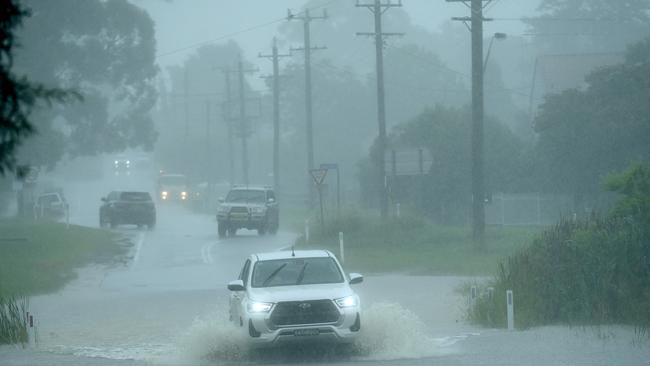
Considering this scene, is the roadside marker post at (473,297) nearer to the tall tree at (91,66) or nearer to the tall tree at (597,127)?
the tall tree at (597,127)

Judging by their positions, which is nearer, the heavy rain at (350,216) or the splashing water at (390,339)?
the splashing water at (390,339)

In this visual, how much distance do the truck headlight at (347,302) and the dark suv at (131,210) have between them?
39.2 m

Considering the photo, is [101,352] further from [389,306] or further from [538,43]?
[538,43]

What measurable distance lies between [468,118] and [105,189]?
63620 millimetres

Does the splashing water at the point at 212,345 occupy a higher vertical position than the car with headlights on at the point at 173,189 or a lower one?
lower

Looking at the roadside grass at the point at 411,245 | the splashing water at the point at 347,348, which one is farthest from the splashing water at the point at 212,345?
the roadside grass at the point at 411,245

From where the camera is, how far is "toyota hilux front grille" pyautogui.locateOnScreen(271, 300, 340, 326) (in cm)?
1490

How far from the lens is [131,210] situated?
2103 inches

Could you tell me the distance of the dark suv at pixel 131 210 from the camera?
5338cm

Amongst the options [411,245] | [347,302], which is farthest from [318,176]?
[347,302]

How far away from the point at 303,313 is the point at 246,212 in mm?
31952

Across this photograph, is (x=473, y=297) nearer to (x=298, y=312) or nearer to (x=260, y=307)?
(x=298, y=312)

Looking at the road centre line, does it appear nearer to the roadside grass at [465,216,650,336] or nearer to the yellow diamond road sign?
the yellow diamond road sign

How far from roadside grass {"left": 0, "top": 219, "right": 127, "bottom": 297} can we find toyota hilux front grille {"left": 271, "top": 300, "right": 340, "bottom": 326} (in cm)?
1092
